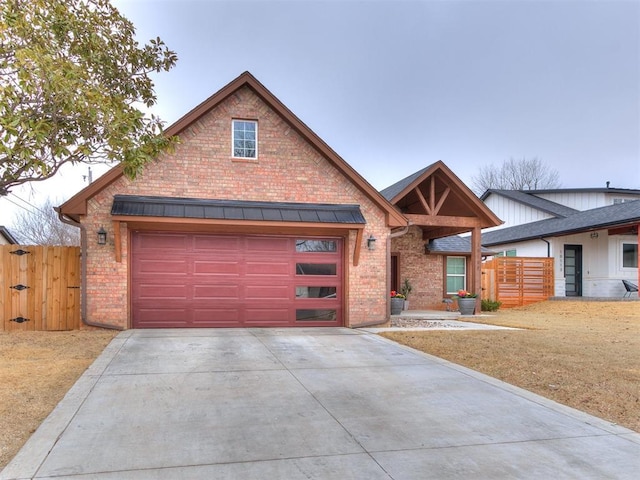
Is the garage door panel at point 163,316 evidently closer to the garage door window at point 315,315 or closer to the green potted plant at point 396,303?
the garage door window at point 315,315

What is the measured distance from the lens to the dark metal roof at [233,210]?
10491 mm

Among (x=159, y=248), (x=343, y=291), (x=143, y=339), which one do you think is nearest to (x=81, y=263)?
(x=159, y=248)

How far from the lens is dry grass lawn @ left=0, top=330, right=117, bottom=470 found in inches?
175

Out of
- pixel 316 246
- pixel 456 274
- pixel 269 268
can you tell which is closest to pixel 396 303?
pixel 456 274

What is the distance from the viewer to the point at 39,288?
10719 millimetres

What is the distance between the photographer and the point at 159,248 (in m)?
11.2

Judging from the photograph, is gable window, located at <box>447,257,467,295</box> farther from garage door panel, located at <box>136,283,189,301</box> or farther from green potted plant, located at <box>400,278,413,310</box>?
garage door panel, located at <box>136,283,189,301</box>

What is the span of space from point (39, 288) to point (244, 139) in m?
5.93

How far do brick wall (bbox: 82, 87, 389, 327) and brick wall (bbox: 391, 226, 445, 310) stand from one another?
6079mm

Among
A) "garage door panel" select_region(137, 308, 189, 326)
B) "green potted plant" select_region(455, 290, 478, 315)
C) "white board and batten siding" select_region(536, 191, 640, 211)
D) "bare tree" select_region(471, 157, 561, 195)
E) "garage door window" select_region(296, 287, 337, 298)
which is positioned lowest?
"green potted plant" select_region(455, 290, 478, 315)

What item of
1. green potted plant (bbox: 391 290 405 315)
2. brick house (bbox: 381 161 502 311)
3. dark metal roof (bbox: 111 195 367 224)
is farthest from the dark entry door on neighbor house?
dark metal roof (bbox: 111 195 367 224)

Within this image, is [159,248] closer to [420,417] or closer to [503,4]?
[420,417]

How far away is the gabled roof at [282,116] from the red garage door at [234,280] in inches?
55.6

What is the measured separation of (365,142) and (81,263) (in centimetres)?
2527
